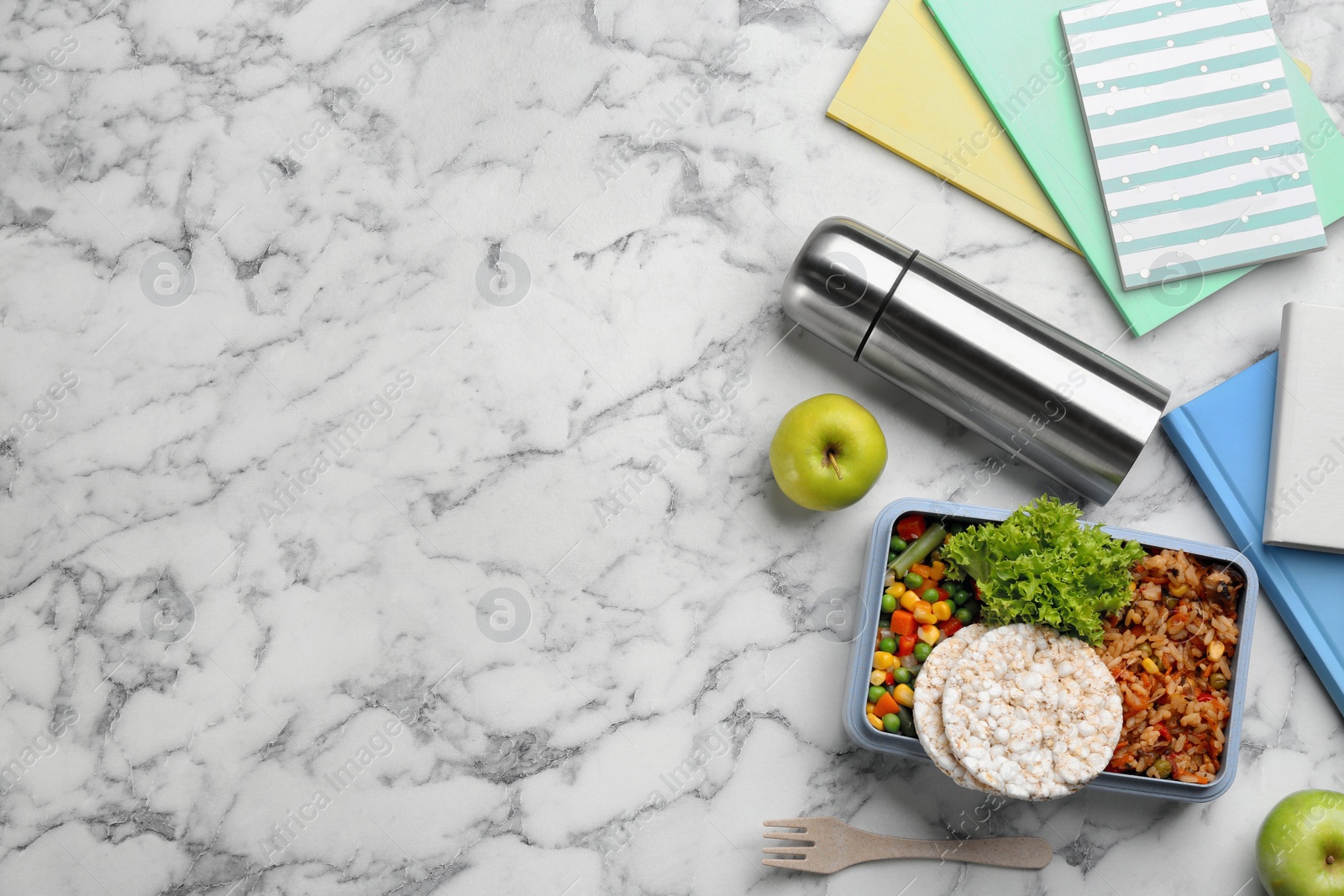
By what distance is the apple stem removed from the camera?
4.43 ft

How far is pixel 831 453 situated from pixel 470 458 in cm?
62

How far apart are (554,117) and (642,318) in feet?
1.30

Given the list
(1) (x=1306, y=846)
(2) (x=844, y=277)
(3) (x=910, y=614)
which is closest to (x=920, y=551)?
(3) (x=910, y=614)

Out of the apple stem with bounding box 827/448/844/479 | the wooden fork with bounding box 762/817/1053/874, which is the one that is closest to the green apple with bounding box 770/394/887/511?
the apple stem with bounding box 827/448/844/479

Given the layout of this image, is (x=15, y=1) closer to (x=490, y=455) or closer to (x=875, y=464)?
(x=490, y=455)

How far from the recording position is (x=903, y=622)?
136 centimetres

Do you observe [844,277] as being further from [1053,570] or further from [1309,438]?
[1309,438]

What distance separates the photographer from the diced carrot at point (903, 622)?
4.47 feet

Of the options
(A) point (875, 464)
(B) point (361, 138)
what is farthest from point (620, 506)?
(B) point (361, 138)

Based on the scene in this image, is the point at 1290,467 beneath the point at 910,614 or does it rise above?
above

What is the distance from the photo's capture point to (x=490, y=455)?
4.97 ft

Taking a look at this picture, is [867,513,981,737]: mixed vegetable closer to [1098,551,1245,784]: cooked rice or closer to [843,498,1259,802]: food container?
[843,498,1259,802]: food container

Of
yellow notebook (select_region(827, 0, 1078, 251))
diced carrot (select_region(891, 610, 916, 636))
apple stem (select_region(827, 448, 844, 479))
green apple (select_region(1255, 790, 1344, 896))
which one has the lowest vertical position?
green apple (select_region(1255, 790, 1344, 896))

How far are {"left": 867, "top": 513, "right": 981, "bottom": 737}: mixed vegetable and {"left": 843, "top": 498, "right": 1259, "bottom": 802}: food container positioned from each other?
0.02m
